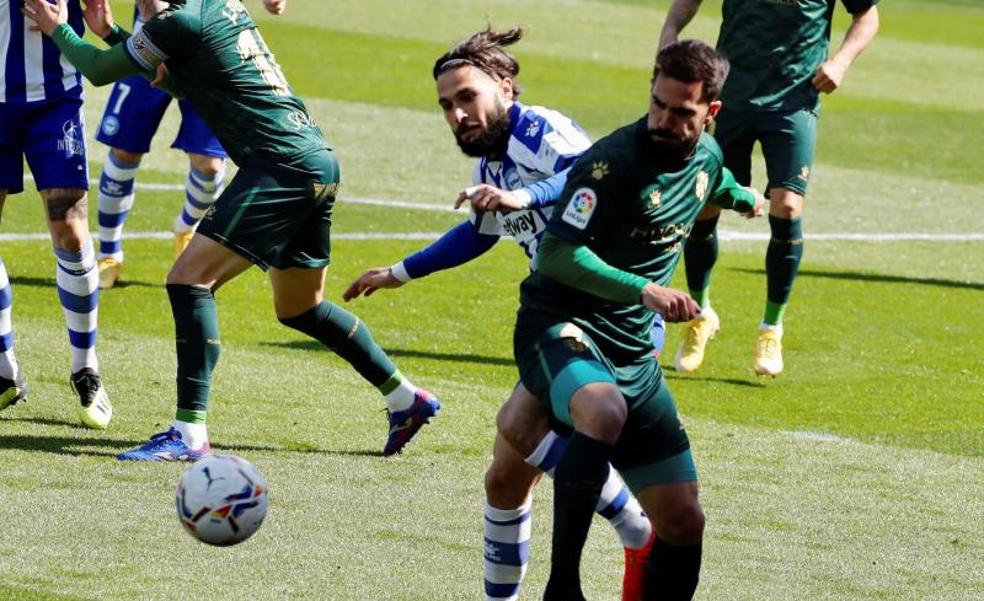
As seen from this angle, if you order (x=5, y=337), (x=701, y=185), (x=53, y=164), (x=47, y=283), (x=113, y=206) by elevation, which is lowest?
(x=47, y=283)

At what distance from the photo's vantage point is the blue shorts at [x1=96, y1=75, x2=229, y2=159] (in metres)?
11.7

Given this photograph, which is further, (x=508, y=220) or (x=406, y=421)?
(x=406, y=421)

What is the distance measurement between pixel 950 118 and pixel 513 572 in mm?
19610

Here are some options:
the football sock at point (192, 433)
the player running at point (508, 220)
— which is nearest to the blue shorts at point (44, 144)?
the football sock at point (192, 433)

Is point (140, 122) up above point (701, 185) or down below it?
below

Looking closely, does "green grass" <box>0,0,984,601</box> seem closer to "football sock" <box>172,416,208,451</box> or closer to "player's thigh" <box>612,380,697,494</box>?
"football sock" <box>172,416,208,451</box>

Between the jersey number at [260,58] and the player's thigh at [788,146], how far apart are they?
3.38 meters

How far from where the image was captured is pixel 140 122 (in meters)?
11.8

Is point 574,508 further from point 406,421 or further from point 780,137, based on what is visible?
point 780,137

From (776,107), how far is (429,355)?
7.80 ft

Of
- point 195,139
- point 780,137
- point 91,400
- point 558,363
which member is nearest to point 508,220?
point 558,363

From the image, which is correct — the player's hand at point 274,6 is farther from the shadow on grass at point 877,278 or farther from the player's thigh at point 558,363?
the shadow on grass at point 877,278

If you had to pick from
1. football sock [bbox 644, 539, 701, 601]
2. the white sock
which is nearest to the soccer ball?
football sock [bbox 644, 539, 701, 601]

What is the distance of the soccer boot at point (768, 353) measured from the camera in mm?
10219
